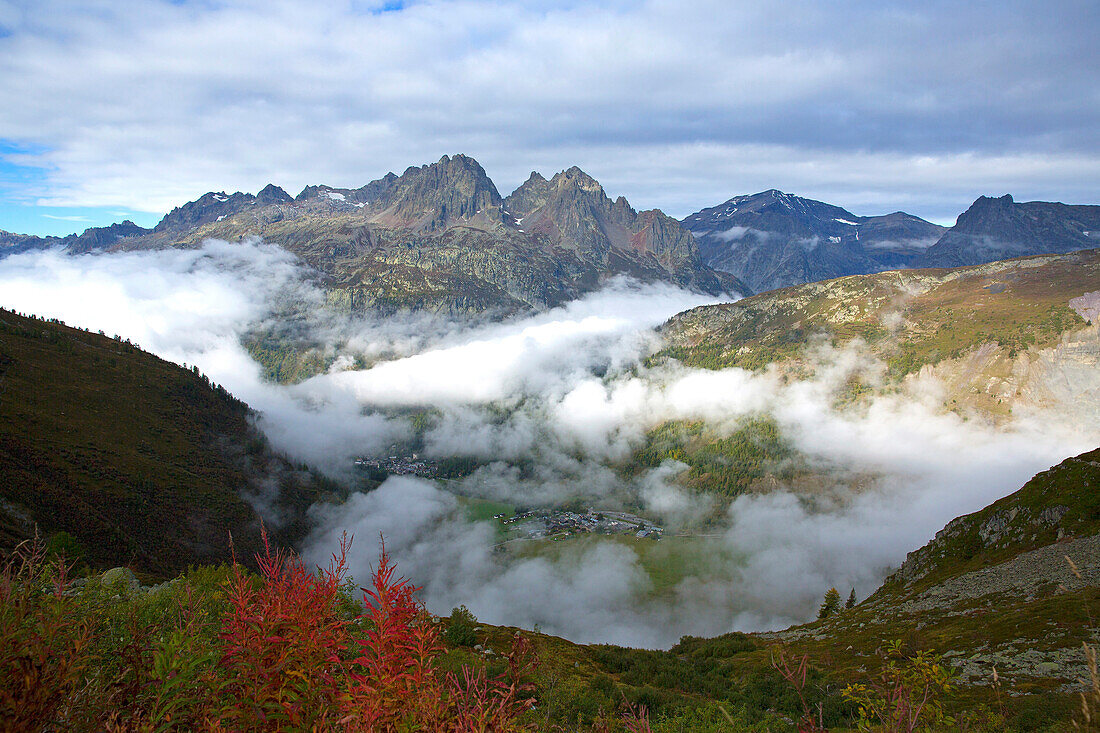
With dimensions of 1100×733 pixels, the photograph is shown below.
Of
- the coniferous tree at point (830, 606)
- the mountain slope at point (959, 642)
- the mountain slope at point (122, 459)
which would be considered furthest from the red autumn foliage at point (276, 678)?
the coniferous tree at point (830, 606)

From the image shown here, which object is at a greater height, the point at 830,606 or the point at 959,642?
the point at 959,642

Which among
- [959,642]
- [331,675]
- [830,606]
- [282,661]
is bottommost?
[830,606]

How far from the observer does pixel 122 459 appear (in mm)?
132250

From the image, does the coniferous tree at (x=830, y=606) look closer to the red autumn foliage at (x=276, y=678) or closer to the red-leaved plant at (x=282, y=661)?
the red autumn foliage at (x=276, y=678)

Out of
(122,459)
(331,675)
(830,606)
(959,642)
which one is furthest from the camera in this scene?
(122,459)

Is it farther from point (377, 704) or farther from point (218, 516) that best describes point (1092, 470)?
point (218, 516)

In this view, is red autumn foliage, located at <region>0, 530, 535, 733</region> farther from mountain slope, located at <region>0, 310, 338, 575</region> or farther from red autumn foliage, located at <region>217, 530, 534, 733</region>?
mountain slope, located at <region>0, 310, 338, 575</region>

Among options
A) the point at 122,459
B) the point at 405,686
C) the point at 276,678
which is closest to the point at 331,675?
the point at 276,678

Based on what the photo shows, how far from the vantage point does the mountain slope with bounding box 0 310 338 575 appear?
10006 centimetres

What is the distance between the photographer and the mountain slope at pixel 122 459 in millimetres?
100062

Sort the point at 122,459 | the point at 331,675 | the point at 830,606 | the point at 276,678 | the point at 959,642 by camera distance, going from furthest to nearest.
Answer: the point at 122,459 < the point at 830,606 < the point at 959,642 < the point at 331,675 < the point at 276,678

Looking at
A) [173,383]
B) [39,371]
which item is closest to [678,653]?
[39,371]

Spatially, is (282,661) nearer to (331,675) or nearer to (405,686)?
(331,675)

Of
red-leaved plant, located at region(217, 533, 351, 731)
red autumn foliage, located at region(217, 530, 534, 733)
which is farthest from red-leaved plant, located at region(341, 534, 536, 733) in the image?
red-leaved plant, located at region(217, 533, 351, 731)
